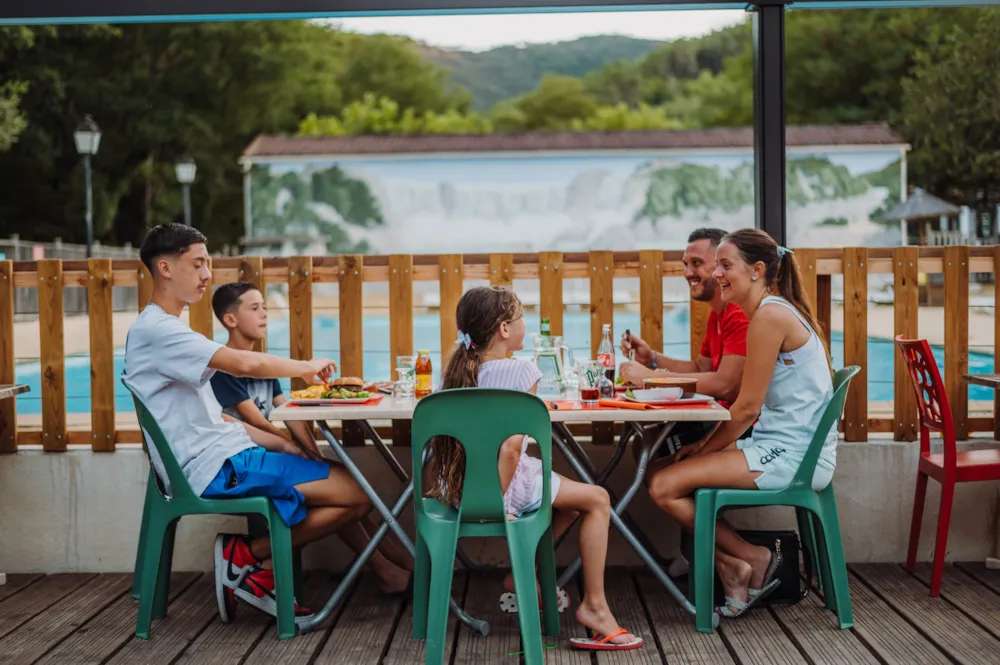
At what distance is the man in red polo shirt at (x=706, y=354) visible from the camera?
388 centimetres

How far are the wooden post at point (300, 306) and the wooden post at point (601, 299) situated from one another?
1267 mm

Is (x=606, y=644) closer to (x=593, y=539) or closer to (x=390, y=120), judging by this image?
(x=593, y=539)

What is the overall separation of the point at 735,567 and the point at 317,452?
1.70m

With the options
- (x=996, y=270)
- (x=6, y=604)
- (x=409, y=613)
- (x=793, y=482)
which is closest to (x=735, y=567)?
(x=793, y=482)

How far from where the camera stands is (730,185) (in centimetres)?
3119

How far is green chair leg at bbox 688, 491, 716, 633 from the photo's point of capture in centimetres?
358

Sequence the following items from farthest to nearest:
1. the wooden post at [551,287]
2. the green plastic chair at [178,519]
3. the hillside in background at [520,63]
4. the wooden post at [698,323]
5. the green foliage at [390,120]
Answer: the hillside in background at [520,63] < the green foliage at [390,120] < the wooden post at [698,323] < the wooden post at [551,287] < the green plastic chair at [178,519]

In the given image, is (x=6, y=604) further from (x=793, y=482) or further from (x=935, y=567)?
(x=935, y=567)

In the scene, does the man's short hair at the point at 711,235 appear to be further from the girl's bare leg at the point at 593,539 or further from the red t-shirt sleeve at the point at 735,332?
the girl's bare leg at the point at 593,539

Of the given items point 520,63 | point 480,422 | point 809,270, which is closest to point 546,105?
point 520,63

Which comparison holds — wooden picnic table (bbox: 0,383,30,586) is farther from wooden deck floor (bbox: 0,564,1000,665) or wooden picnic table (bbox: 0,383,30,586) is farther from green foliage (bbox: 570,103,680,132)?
green foliage (bbox: 570,103,680,132)

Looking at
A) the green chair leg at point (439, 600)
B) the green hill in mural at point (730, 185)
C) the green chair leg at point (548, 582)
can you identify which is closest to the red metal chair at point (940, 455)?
the green chair leg at point (548, 582)

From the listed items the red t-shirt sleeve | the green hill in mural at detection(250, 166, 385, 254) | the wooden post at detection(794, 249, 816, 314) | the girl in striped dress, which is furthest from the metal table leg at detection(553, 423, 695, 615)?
the green hill in mural at detection(250, 166, 385, 254)

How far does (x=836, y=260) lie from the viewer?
464 cm
